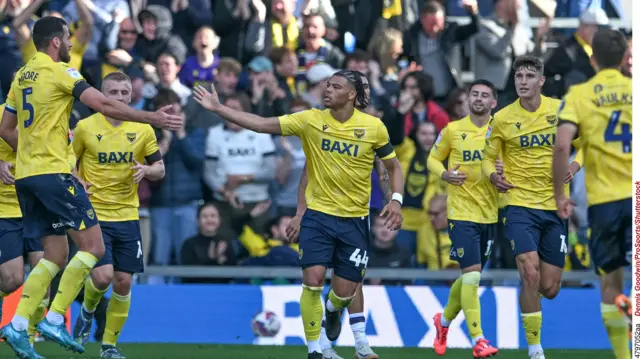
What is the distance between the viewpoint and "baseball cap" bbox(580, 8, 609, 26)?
17.5 m

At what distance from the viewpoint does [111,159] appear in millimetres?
13062

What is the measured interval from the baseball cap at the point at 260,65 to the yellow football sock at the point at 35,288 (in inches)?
259

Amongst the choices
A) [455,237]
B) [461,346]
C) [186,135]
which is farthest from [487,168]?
[186,135]

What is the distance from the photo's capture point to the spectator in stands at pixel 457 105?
16.9 m

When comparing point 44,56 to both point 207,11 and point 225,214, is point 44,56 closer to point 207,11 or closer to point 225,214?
point 225,214

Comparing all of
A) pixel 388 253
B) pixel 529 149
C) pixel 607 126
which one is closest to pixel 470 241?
pixel 529 149

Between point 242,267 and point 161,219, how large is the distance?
51.8 inches

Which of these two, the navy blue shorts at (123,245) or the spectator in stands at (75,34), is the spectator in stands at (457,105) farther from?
the navy blue shorts at (123,245)

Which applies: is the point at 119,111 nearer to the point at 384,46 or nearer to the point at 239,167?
the point at 239,167

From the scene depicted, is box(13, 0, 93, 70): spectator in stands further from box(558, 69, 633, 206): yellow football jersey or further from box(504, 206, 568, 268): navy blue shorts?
box(558, 69, 633, 206): yellow football jersey

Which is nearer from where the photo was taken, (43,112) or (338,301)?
(43,112)

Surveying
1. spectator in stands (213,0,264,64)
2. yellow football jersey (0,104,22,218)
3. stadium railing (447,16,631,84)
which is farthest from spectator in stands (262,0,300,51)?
yellow football jersey (0,104,22,218)

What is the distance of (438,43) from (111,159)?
615cm

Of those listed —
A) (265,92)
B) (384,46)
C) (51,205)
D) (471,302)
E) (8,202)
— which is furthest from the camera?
(384,46)
